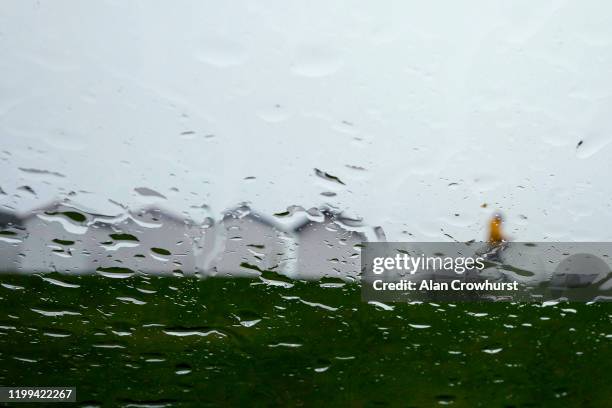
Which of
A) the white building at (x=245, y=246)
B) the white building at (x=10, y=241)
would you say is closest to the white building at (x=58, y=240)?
the white building at (x=10, y=241)

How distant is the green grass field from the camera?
188 centimetres

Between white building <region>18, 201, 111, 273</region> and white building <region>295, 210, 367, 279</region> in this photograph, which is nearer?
white building <region>18, 201, 111, 273</region>

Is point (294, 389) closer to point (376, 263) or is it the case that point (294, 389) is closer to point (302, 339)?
point (302, 339)

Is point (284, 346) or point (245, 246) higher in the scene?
point (245, 246)

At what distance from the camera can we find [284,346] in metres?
2.03

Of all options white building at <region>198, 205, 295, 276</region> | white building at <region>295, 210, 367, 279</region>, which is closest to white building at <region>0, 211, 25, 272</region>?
white building at <region>198, 205, 295, 276</region>

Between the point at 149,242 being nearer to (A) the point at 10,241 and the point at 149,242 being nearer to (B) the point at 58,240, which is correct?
(B) the point at 58,240

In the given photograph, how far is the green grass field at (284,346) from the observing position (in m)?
1.88

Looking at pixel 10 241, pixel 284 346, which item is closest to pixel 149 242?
pixel 10 241

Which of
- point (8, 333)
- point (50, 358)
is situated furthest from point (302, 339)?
point (8, 333)

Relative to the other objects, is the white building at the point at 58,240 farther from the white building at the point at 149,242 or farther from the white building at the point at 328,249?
the white building at the point at 328,249

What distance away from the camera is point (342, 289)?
2.04m

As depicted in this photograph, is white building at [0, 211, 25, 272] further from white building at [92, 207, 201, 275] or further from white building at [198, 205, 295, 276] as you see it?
white building at [198, 205, 295, 276]

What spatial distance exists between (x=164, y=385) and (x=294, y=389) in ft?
1.56
